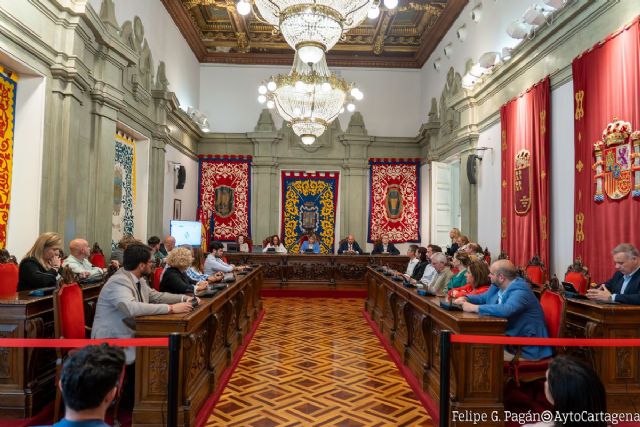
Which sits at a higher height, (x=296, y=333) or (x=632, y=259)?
(x=632, y=259)

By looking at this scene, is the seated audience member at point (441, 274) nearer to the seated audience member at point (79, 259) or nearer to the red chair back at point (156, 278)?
the red chair back at point (156, 278)

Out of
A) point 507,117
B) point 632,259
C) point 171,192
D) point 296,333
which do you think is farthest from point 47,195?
point 507,117

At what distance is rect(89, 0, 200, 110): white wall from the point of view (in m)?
7.68

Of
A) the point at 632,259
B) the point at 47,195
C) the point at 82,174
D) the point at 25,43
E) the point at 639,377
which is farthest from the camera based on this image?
the point at 82,174

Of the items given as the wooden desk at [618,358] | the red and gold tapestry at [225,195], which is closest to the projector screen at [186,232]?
the red and gold tapestry at [225,195]

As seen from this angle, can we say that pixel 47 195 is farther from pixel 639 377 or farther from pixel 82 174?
pixel 639 377

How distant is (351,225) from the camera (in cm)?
1289

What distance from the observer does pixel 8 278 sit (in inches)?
165

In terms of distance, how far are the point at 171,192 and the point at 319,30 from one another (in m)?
Result: 6.41

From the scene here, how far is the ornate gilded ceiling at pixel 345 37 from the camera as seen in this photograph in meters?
→ 9.95

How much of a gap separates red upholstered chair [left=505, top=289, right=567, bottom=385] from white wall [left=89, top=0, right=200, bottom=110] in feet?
21.4

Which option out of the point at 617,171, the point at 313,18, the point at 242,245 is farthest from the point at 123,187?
the point at 617,171

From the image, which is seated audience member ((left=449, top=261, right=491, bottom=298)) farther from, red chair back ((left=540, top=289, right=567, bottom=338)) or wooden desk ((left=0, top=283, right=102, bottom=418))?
wooden desk ((left=0, top=283, right=102, bottom=418))

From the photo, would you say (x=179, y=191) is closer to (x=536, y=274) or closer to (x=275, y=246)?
(x=275, y=246)
